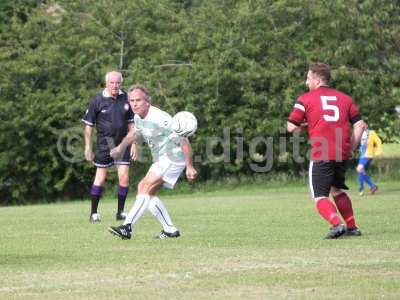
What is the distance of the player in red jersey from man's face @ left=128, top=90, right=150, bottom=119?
1.68 meters

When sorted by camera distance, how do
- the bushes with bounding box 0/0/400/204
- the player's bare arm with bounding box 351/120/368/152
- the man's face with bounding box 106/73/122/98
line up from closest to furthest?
the player's bare arm with bounding box 351/120/368/152
the man's face with bounding box 106/73/122/98
the bushes with bounding box 0/0/400/204

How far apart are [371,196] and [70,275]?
13914 mm

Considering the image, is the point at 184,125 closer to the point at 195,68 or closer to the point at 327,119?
the point at 327,119

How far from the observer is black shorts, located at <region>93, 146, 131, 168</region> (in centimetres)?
1647

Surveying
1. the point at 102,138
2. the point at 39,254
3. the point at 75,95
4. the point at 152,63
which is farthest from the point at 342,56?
the point at 39,254

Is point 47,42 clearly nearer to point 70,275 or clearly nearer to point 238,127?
point 238,127

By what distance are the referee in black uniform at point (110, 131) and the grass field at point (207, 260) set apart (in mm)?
448

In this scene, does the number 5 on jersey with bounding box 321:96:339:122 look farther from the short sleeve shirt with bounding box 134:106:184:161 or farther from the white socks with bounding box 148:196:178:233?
the white socks with bounding box 148:196:178:233

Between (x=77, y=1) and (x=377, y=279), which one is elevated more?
(x=77, y=1)

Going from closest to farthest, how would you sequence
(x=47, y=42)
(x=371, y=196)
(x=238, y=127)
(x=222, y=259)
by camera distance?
(x=222, y=259)
(x=371, y=196)
(x=238, y=127)
(x=47, y=42)

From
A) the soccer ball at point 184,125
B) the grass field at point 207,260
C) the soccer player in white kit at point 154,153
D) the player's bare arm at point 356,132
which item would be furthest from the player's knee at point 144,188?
the player's bare arm at point 356,132

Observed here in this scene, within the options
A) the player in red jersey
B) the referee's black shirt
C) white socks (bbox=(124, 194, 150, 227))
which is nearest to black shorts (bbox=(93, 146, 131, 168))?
the referee's black shirt

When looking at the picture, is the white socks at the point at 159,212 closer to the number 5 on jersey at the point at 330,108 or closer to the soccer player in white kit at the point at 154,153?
the soccer player in white kit at the point at 154,153

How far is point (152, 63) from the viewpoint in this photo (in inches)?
1234
